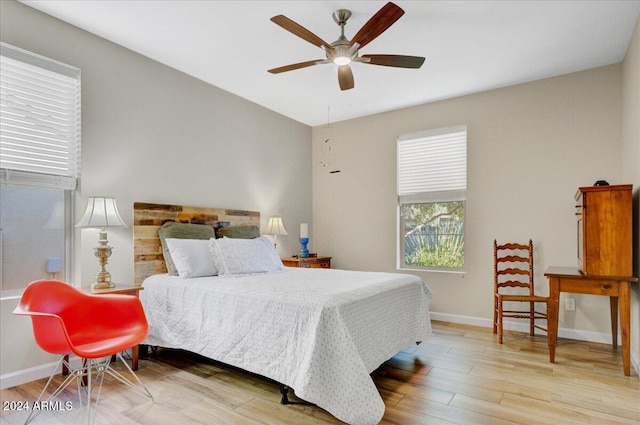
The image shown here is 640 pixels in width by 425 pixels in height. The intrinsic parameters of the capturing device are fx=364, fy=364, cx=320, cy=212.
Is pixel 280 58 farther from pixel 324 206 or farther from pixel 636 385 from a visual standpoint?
pixel 636 385

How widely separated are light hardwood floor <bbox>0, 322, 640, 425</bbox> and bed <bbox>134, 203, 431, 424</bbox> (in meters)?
0.20

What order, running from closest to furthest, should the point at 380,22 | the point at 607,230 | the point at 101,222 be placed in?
the point at 380,22, the point at 101,222, the point at 607,230

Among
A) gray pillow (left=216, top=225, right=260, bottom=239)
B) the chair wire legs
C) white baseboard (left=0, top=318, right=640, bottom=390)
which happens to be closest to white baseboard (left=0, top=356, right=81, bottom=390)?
white baseboard (left=0, top=318, right=640, bottom=390)

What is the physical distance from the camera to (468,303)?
4.34 metres

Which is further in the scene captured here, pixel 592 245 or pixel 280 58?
pixel 280 58

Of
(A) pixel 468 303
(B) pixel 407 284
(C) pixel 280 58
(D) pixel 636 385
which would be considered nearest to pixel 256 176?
(C) pixel 280 58

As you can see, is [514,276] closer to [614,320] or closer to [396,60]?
[614,320]

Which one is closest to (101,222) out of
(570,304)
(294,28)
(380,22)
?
(294,28)

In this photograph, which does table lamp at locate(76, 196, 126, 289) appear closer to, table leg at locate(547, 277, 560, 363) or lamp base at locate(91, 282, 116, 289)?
lamp base at locate(91, 282, 116, 289)

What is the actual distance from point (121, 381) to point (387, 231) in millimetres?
Answer: 3458

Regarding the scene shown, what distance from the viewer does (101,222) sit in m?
2.77

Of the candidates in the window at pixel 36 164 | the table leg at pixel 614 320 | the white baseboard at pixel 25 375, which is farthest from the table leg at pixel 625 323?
the window at pixel 36 164

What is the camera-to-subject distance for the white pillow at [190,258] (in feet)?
10.4

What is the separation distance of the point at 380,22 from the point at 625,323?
9.22 ft
